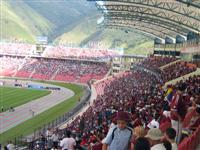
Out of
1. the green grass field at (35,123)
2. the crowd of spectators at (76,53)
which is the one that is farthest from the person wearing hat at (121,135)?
the crowd of spectators at (76,53)

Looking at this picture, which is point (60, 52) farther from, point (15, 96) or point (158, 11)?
point (158, 11)

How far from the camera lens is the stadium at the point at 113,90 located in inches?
323

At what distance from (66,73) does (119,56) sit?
1594 centimetres

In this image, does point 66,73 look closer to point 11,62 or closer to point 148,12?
point 11,62

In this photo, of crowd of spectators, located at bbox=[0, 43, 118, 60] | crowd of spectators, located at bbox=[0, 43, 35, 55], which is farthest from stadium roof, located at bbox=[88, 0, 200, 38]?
crowd of spectators, located at bbox=[0, 43, 35, 55]

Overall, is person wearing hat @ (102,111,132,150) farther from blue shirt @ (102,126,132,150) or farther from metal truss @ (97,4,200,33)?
metal truss @ (97,4,200,33)

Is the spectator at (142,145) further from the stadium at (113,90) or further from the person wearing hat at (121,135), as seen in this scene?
the person wearing hat at (121,135)

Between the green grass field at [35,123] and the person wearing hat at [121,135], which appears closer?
the person wearing hat at [121,135]

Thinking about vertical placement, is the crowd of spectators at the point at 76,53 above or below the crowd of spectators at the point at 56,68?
above

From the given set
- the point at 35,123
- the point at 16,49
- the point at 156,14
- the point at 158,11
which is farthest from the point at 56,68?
the point at 35,123

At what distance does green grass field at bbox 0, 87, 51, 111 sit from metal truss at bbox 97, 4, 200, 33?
53.8ft

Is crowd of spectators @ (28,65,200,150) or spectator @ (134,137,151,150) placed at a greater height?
spectator @ (134,137,151,150)

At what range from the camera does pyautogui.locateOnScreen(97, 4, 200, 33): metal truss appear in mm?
40031

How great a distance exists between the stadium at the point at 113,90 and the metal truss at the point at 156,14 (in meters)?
0.10
